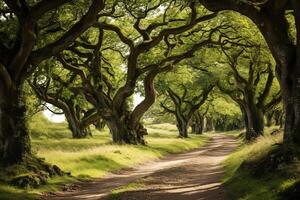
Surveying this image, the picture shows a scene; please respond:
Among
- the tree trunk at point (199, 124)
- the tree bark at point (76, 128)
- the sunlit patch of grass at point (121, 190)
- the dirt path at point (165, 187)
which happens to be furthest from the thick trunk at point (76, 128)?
the tree trunk at point (199, 124)

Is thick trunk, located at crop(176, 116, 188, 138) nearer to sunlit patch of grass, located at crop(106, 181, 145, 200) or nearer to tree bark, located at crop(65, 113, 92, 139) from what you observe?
tree bark, located at crop(65, 113, 92, 139)

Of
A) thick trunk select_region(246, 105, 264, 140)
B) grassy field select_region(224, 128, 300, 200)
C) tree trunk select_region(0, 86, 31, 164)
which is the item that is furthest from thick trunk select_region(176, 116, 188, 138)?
grassy field select_region(224, 128, 300, 200)

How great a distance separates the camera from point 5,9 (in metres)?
21.8

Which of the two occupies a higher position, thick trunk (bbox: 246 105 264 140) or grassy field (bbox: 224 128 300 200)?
thick trunk (bbox: 246 105 264 140)

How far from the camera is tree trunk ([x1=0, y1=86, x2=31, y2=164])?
19.1 m

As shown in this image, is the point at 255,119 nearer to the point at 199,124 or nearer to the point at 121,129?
the point at 121,129

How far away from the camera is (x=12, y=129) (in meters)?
19.3

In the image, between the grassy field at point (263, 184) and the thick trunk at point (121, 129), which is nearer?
the grassy field at point (263, 184)

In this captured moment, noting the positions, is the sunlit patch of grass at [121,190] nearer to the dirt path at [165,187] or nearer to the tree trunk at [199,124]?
the dirt path at [165,187]

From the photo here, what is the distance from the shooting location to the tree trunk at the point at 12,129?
62.5 ft

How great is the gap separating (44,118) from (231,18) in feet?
152

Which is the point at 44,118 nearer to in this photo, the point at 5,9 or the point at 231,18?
the point at 231,18

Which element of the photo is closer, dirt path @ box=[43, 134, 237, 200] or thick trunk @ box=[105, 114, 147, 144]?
dirt path @ box=[43, 134, 237, 200]

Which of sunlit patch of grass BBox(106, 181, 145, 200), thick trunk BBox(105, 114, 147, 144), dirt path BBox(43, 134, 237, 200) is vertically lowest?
dirt path BBox(43, 134, 237, 200)
